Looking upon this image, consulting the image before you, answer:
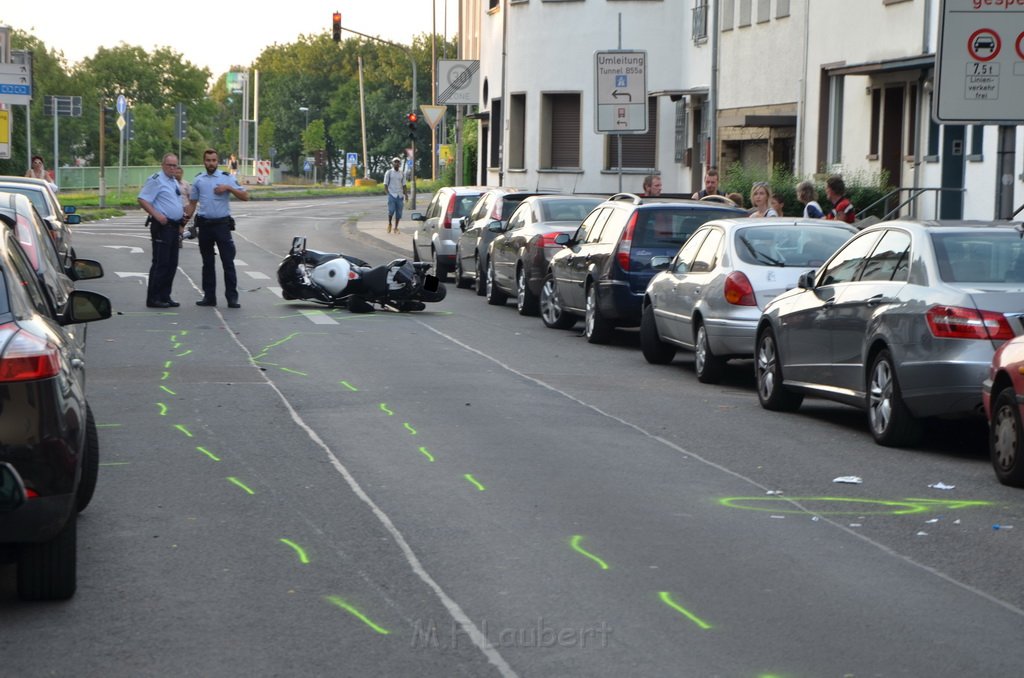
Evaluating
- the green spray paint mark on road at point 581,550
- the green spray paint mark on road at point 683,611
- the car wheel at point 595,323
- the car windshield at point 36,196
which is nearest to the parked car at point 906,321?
the green spray paint mark on road at point 581,550

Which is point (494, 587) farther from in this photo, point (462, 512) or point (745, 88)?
point (745, 88)

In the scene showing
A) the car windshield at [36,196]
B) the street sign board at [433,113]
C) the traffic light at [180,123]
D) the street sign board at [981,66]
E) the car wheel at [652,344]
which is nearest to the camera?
the car wheel at [652,344]

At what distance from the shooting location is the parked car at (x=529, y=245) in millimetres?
21094

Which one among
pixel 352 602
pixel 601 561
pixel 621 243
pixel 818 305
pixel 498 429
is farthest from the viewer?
pixel 621 243

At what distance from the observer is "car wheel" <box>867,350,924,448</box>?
10461 mm

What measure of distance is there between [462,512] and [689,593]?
1832mm

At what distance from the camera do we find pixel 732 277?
559 inches

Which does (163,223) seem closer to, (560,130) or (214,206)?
(214,206)

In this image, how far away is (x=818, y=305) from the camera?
39.4ft

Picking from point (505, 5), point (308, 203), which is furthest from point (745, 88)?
point (308, 203)

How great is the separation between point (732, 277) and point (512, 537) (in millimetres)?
7107

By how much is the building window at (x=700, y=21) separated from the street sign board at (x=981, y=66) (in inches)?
964

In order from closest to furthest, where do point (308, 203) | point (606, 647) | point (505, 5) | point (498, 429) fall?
point (606, 647) < point (498, 429) < point (505, 5) < point (308, 203)

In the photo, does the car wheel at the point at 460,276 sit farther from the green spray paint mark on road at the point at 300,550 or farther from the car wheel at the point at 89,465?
the green spray paint mark on road at the point at 300,550
